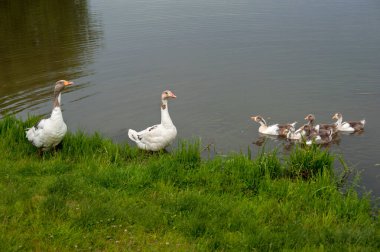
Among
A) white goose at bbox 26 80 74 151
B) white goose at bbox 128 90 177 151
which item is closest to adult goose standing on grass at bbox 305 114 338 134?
white goose at bbox 128 90 177 151

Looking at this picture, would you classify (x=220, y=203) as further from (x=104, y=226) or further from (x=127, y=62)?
(x=127, y=62)

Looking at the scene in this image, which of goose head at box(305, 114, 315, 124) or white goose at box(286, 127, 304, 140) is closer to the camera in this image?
white goose at box(286, 127, 304, 140)

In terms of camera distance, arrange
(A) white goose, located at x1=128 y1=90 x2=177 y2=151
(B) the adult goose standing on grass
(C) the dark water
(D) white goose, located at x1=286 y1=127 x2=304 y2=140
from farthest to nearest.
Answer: (C) the dark water, (D) white goose, located at x1=286 y1=127 x2=304 y2=140, (B) the adult goose standing on grass, (A) white goose, located at x1=128 y1=90 x2=177 y2=151

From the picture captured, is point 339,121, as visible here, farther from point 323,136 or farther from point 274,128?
point 274,128

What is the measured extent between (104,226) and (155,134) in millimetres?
4917

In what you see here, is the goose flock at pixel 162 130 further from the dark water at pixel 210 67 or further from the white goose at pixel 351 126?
the dark water at pixel 210 67

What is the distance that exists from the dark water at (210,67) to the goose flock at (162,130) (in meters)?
0.35

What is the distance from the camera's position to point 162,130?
39.8 feet

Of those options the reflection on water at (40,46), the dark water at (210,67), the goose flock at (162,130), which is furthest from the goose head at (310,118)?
the reflection on water at (40,46)

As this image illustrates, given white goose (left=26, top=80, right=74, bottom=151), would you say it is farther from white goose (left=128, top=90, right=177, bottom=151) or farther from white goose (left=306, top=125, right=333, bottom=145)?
white goose (left=306, top=125, right=333, bottom=145)

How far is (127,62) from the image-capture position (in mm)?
20750

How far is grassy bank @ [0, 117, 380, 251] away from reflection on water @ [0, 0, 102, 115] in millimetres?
7635

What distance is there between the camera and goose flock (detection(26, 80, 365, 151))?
10.5 metres

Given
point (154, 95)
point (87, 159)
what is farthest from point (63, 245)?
point (154, 95)
